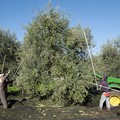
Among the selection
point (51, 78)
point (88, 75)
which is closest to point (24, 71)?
point (51, 78)

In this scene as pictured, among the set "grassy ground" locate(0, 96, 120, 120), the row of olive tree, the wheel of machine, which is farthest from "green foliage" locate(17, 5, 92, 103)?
"grassy ground" locate(0, 96, 120, 120)

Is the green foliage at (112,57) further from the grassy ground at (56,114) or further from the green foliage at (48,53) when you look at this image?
the grassy ground at (56,114)

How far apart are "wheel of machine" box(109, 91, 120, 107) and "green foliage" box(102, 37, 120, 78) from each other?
31.8ft

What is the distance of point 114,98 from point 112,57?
11.6m

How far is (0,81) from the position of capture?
1722cm

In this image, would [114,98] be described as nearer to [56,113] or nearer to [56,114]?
[56,113]

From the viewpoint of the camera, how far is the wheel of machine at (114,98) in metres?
18.8

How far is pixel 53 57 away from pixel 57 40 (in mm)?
1326

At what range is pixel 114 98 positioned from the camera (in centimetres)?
1897

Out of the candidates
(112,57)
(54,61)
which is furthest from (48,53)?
(112,57)

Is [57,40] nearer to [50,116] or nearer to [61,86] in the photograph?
[61,86]

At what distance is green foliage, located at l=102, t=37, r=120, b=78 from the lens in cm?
2858

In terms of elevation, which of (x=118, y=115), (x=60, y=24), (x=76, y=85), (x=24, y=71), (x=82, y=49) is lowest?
(x=118, y=115)

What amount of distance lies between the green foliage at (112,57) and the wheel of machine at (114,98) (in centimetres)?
971
